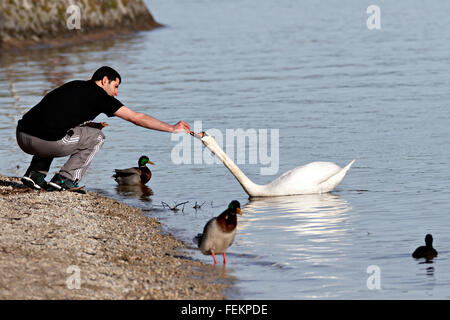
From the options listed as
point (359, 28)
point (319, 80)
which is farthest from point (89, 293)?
point (359, 28)

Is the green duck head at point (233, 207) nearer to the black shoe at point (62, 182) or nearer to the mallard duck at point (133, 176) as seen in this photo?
the black shoe at point (62, 182)

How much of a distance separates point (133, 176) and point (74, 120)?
10.4 ft

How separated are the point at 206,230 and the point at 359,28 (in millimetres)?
35082

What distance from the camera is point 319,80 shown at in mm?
27438

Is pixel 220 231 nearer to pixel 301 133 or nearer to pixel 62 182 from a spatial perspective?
pixel 62 182

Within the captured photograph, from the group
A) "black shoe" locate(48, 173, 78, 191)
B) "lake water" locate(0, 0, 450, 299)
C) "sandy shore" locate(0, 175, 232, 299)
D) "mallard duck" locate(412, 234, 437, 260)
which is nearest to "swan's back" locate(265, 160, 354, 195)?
"lake water" locate(0, 0, 450, 299)

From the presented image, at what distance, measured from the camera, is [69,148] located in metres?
12.6

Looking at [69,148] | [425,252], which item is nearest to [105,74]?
[69,148]

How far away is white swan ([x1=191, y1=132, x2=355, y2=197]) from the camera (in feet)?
45.9

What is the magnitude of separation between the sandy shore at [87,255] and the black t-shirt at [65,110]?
1.05 metres

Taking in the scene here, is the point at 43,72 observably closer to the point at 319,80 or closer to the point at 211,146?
the point at 319,80

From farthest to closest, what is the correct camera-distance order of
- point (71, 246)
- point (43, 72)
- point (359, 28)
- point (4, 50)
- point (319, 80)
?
point (359, 28)
point (4, 50)
point (43, 72)
point (319, 80)
point (71, 246)

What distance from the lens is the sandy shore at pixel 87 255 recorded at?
333 inches

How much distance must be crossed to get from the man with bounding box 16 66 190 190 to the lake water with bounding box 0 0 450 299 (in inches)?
64.5
